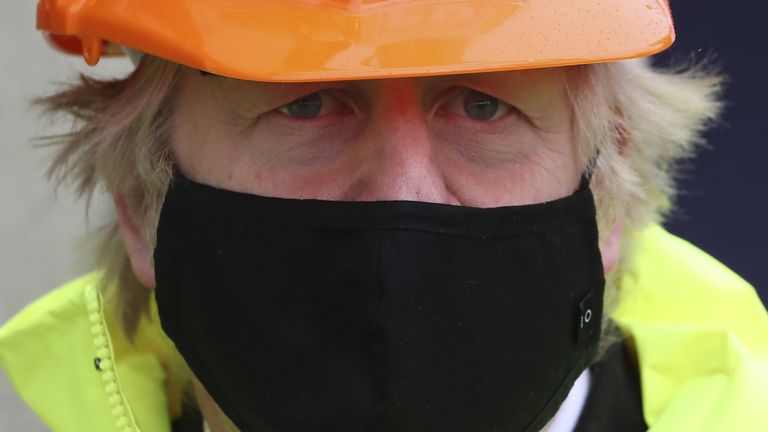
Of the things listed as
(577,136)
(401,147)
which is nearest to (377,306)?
(401,147)

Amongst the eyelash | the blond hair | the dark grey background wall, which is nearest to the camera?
the eyelash

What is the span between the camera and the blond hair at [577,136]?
78.7 inches

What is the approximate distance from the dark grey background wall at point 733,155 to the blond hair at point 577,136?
2.52ft

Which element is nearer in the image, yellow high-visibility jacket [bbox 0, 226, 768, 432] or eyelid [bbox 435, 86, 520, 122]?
eyelid [bbox 435, 86, 520, 122]

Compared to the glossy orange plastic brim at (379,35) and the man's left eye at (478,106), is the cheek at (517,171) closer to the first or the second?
the man's left eye at (478,106)

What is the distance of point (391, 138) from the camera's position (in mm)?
1745

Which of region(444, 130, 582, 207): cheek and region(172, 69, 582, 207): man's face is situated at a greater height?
region(172, 69, 582, 207): man's face

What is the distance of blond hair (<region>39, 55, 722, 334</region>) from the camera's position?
2.00 meters

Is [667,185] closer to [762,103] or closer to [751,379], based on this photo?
[751,379]

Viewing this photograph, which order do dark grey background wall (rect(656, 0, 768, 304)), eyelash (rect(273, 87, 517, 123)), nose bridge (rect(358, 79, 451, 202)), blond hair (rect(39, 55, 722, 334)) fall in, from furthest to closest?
dark grey background wall (rect(656, 0, 768, 304)), blond hair (rect(39, 55, 722, 334)), eyelash (rect(273, 87, 517, 123)), nose bridge (rect(358, 79, 451, 202))

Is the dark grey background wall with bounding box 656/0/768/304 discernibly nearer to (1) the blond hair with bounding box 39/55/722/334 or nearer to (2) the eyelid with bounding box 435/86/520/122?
(1) the blond hair with bounding box 39/55/722/334

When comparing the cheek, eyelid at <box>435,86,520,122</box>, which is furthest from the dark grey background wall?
eyelid at <box>435,86,520,122</box>

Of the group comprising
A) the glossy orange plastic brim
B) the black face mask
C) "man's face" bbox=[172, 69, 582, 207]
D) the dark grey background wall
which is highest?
the glossy orange plastic brim

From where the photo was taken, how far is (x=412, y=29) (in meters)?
1.60
